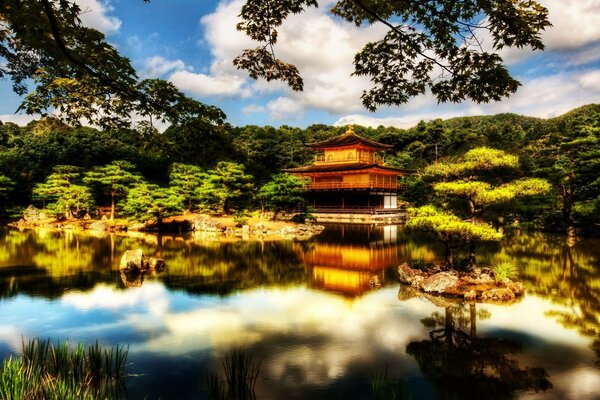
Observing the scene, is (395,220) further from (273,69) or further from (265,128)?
(265,128)

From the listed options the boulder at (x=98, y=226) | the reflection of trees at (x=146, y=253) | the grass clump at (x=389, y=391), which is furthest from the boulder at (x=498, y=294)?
the boulder at (x=98, y=226)

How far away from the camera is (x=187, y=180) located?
105 feet

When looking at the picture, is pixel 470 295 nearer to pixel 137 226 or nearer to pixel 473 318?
pixel 473 318

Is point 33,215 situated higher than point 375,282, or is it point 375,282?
point 33,215

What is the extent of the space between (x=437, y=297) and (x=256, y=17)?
865 centimetres

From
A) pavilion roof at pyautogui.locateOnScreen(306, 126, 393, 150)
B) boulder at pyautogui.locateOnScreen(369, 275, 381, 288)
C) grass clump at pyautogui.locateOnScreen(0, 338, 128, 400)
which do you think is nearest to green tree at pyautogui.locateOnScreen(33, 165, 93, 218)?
pavilion roof at pyautogui.locateOnScreen(306, 126, 393, 150)

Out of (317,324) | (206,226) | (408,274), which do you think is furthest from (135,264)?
(206,226)

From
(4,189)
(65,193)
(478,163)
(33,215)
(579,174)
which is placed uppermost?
(4,189)

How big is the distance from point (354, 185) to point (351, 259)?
1955 centimetres

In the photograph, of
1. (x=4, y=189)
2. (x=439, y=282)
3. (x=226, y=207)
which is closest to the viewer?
(x=439, y=282)

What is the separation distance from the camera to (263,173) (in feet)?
136

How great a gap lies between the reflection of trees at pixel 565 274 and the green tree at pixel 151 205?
69.5 ft

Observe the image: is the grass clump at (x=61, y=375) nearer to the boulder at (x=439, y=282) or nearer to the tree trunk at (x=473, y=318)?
the tree trunk at (x=473, y=318)

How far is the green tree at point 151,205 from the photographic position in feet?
90.4
